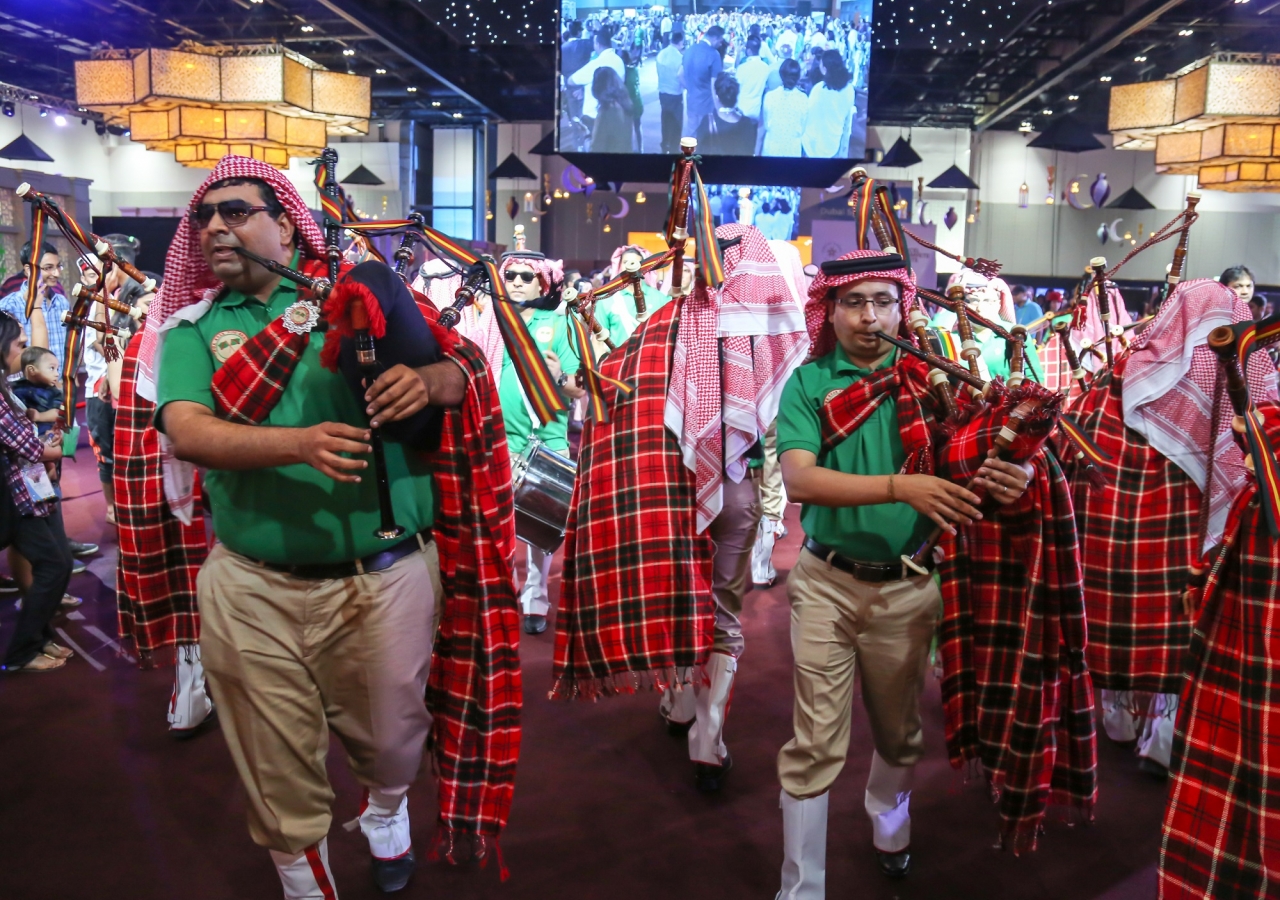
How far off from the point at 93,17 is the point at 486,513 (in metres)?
13.4

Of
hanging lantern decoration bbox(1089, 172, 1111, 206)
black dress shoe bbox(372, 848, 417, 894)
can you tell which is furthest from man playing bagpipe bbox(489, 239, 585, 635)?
hanging lantern decoration bbox(1089, 172, 1111, 206)

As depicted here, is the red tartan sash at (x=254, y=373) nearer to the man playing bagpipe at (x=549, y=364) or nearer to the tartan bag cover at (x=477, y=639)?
the tartan bag cover at (x=477, y=639)

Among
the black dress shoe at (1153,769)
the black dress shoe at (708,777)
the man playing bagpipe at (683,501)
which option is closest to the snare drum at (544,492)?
the man playing bagpipe at (683,501)

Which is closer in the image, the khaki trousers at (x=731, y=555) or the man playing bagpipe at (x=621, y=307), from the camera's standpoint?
the khaki trousers at (x=731, y=555)

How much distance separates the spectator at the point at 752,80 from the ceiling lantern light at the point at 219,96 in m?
4.67

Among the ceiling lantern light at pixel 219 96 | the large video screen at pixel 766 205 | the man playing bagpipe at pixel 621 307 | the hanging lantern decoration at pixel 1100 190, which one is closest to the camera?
the man playing bagpipe at pixel 621 307

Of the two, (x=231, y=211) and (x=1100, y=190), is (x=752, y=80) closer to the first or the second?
(x=1100, y=190)

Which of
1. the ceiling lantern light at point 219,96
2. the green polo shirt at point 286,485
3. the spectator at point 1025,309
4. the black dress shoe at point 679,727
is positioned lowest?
the black dress shoe at point 679,727

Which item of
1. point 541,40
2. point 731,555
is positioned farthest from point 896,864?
point 541,40

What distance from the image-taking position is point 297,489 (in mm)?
2209

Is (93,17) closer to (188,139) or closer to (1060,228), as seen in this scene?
(188,139)

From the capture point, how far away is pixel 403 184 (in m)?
20.3

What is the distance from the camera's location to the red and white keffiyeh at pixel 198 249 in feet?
7.39

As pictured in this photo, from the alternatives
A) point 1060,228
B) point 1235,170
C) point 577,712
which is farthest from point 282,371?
point 1060,228
